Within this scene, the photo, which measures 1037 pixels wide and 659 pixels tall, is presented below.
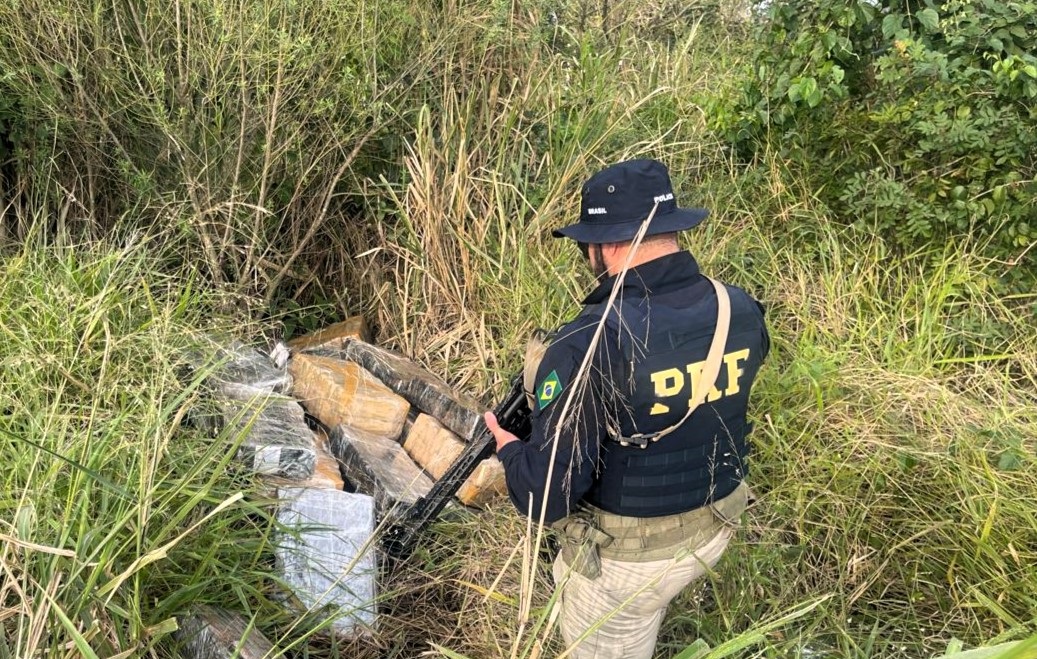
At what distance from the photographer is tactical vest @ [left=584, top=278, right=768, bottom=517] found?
184 centimetres

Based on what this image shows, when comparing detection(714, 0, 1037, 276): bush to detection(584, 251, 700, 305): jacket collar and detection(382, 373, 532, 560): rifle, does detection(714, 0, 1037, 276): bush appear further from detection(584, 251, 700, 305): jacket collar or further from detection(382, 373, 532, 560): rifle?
detection(382, 373, 532, 560): rifle

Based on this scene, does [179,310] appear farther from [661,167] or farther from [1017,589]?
[1017,589]

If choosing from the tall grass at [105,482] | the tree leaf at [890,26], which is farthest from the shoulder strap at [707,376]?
the tree leaf at [890,26]

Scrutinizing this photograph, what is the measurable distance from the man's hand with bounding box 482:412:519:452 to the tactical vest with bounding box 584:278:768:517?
0.25 m

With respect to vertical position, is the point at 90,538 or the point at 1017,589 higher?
the point at 90,538

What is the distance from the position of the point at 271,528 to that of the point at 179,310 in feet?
3.25

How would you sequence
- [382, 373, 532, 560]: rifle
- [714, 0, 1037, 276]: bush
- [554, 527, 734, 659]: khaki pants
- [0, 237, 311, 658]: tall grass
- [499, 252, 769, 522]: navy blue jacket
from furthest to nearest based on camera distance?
[714, 0, 1037, 276]: bush
[382, 373, 532, 560]: rifle
[554, 527, 734, 659]: khaki pants
[499, 252, 769, 522]: navy blue jacket
[0, 237, 311, 658]: tall grass

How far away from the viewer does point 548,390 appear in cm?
188

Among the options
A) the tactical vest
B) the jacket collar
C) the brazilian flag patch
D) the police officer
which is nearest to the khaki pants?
the police officer

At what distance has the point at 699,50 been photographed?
5.13 m

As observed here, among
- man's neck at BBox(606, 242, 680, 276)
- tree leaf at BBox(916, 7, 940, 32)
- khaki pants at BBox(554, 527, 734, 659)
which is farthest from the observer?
tree leaf at BBox(916, 7, 940, 32)

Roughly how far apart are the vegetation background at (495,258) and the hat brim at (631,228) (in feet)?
3.21

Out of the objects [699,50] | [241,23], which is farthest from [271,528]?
[699,50]

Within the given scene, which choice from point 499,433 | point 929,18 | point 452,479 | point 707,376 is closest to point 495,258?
point 452,479
